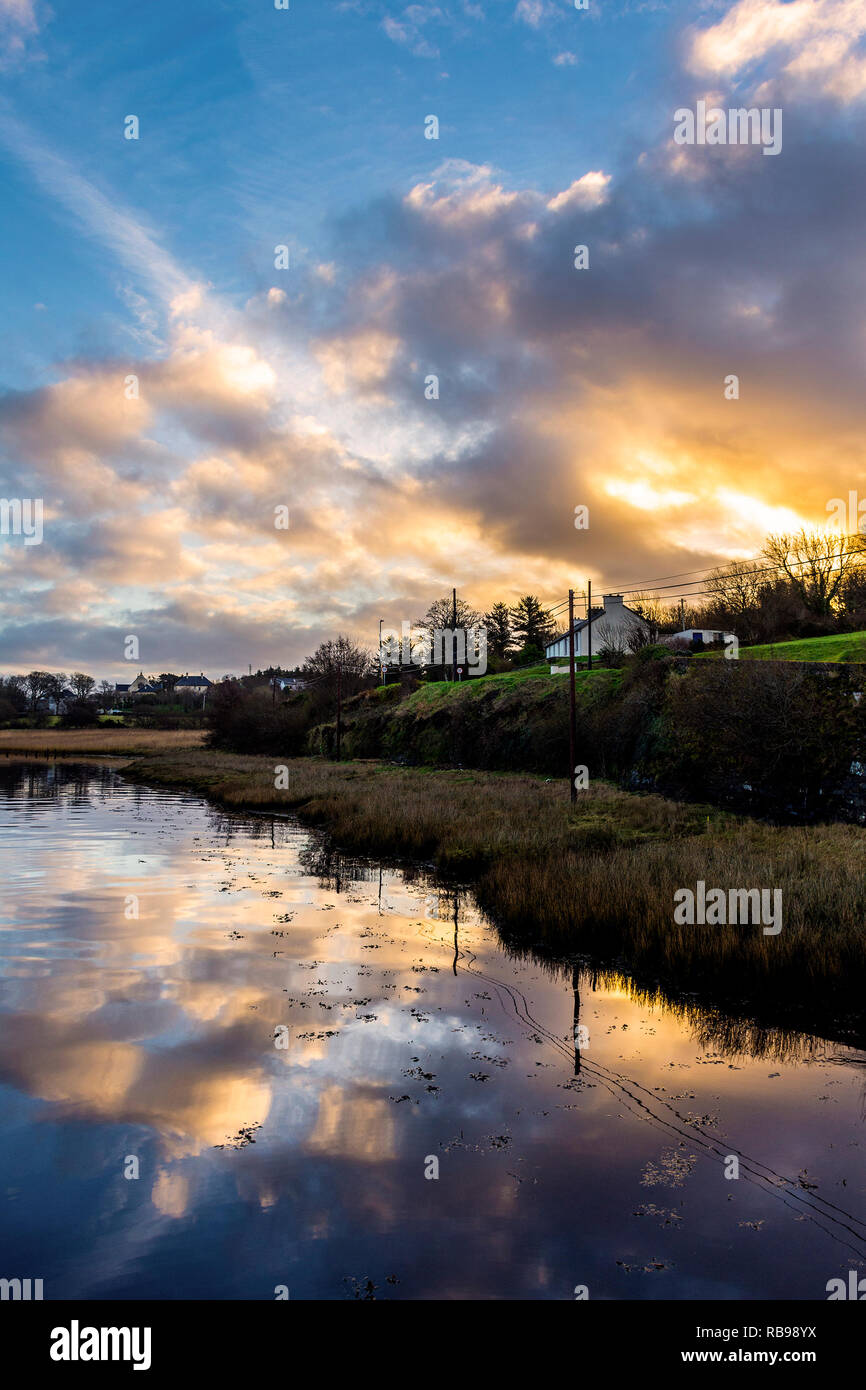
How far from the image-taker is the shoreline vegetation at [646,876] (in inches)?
464

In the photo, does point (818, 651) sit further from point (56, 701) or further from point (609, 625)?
point (56, 701)

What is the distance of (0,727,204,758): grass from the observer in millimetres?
84875

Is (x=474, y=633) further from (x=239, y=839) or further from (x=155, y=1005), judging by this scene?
(x=155, y=1005)

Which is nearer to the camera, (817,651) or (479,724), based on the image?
(817,651)

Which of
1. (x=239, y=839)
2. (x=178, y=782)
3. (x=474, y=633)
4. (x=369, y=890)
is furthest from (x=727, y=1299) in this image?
(x=474, y=633)

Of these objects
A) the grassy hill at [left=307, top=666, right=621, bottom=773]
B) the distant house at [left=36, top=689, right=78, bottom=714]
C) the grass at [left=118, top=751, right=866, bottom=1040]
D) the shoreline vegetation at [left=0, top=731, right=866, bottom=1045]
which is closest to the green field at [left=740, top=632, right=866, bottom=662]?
the shoreline vegetation at [left=0, top=731, right=866, bottom=1045]

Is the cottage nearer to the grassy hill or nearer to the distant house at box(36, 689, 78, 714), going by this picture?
the grassy hill

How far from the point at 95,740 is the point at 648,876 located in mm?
92788

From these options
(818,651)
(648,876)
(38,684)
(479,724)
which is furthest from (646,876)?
(38,684)

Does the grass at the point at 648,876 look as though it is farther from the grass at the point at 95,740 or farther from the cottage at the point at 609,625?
the grass at the point at 95,740

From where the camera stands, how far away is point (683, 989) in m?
12.2

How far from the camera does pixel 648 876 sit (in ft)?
53.2

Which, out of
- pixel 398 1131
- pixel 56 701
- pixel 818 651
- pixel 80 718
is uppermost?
pixel 56 701
